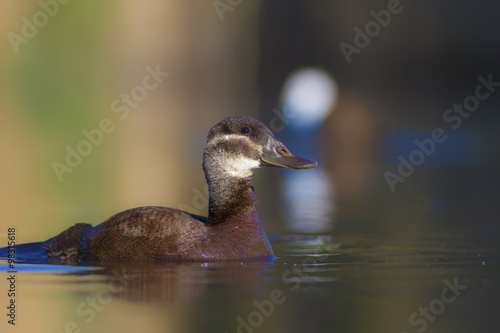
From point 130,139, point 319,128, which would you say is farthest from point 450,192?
point 319,128

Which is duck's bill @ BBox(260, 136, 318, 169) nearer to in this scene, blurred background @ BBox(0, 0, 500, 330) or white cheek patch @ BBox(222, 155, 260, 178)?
white cheek patch @ BBox(222, 155, 260, 178)

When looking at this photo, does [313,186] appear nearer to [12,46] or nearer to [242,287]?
[242,287]

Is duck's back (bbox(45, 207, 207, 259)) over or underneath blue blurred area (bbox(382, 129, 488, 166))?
underneath

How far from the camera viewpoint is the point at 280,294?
6910 millimetres

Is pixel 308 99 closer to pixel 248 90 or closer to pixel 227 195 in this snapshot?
pixel 248 90

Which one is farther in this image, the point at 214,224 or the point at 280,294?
the point at 214,224

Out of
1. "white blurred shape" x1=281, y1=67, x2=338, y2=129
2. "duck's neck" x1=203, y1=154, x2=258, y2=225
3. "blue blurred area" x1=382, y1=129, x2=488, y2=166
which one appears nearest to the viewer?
"duck's neck" x1=203, y1=154, x2=258, y2=225

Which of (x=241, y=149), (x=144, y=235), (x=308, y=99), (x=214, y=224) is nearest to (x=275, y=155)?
(x=241, y=149)

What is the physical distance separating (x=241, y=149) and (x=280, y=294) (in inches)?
80.1

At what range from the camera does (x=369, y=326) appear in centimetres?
597

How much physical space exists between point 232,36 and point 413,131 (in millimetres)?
9175

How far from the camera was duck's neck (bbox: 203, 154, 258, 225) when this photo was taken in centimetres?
863

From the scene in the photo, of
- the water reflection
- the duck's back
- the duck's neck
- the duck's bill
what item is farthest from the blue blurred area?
the duck's back

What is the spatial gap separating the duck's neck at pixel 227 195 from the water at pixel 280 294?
547 mm
